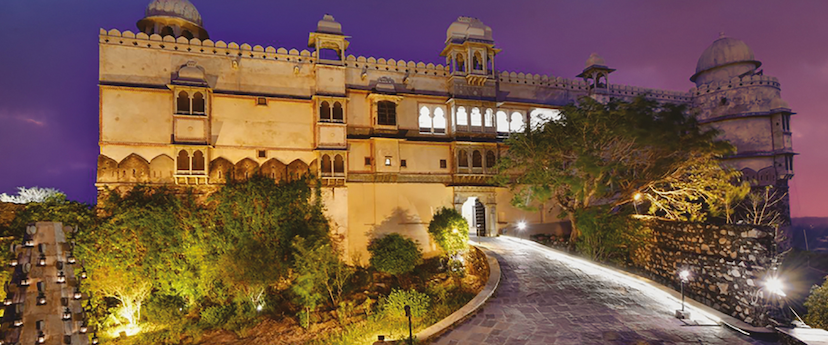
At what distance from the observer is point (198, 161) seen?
18.1 metres

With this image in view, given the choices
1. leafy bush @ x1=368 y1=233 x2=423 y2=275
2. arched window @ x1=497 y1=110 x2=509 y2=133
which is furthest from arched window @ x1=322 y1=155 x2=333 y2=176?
arched window @ x1=497 y1=110 x2=509 y2=133

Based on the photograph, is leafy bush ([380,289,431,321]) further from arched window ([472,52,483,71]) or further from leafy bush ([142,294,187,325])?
arched window ([472,52,483,71])

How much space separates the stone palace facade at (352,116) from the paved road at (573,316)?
8681 millimetres

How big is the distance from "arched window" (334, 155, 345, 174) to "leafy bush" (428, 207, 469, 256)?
207 inches

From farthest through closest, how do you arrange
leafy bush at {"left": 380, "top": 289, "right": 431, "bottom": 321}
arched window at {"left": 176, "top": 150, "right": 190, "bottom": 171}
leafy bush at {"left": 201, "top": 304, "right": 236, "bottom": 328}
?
1. arched window at {"left": 176, "top": 150, "right": 190, "bottom": 171}
2. leafy bush at {"left": 201, "top": 304, "right": 236, "bottom": 328}
3. leafy bush at {"left": 380, "top": 289, "right": 431, "bottom": 321}

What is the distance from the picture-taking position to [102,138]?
671 inches

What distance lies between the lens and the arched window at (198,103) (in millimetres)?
18109

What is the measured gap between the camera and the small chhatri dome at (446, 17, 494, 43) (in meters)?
21.9

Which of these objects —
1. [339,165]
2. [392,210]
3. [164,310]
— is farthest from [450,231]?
[164,310]

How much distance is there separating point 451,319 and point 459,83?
48.0ft

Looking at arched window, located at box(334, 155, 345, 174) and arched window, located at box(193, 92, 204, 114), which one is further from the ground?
arched window, located at box(193, 92, 204, 114)

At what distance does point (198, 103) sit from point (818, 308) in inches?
916

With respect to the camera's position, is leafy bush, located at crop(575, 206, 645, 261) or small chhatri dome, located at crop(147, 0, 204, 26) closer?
leafy bush, located at crop(575, 206, 645, 261)

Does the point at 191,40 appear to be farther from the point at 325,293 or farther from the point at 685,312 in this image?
the point at 685,312
